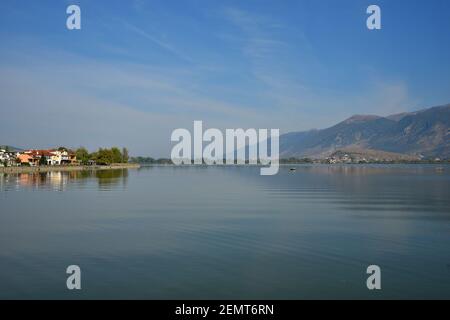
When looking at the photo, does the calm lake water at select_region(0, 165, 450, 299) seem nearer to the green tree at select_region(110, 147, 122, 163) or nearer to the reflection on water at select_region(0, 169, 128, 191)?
the reflection on water at select_region(0, 169, 128, 191)

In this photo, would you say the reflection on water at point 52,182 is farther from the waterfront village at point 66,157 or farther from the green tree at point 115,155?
the green tree at point 115,155

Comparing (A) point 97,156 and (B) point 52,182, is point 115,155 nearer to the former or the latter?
(A) point 97,156

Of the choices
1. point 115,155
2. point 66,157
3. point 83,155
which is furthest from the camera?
point 66,157

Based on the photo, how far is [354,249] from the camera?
675 inches

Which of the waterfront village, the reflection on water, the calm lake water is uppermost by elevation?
the waterfront village

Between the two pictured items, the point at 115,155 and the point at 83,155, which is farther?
the point at 115,155

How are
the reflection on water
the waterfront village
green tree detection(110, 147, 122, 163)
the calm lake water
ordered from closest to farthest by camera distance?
the calm lake water, the reflection on water, the waterfront village, green tree detection(110, 147, 122, 163)

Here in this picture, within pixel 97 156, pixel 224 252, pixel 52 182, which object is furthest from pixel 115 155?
pixel 224 252

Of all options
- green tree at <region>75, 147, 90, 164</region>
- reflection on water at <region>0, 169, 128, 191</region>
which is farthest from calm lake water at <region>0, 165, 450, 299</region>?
green tree at <region>75, 147, 90, 164</region>

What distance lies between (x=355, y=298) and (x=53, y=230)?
15515 millimetres

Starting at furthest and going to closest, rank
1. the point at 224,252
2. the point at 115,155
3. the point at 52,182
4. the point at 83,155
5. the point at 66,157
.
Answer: the point at 66,157
the point at 115,155
the point at 83,155
the point at 52,182
the point at 224,252

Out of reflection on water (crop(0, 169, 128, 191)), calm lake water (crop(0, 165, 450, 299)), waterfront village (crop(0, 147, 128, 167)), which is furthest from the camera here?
waterfront village (crop(0, 147, 128, 167))
